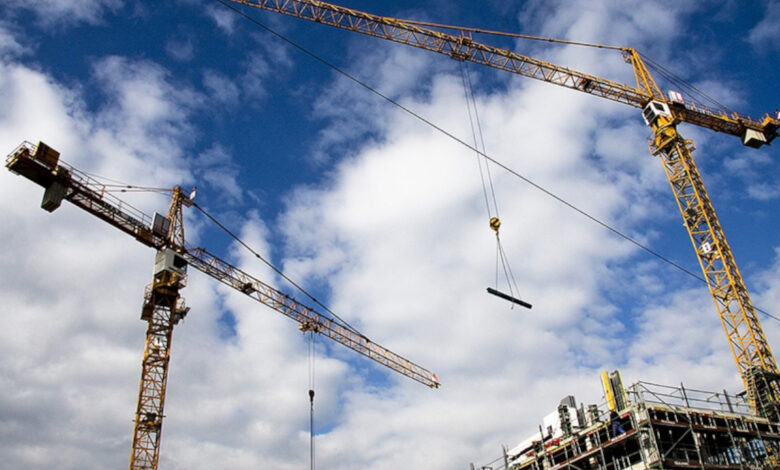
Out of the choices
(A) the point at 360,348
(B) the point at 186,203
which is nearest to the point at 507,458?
(A) the point at 360,348

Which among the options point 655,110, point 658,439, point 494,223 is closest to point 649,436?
point 658,439

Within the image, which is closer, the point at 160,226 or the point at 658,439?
the point at 658,439

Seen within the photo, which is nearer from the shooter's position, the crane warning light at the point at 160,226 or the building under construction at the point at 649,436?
the building under construction at the point at 649,436

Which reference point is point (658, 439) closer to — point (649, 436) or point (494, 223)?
point (649, 436)

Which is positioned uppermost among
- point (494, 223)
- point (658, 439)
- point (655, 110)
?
point (655, 110)

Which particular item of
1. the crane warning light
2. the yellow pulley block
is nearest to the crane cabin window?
the yellow pulley block

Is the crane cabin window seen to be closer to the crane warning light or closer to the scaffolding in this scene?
the scaffolding

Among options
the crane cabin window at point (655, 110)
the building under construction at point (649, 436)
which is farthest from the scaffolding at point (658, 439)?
the crane cabin window at point (655, 110)

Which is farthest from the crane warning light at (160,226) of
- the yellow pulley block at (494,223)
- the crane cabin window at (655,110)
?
the crane cabin window at (655,110)

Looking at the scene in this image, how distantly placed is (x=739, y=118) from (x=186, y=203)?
6339 centimetres

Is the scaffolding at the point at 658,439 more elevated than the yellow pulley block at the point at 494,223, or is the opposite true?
the yellow pulley block at the point at 494,223

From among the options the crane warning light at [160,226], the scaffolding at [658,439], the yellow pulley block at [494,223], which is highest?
the crane warning light at [160,226]

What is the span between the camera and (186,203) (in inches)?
2731

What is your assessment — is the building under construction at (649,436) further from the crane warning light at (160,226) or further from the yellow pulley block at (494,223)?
the crane warning light at (160,226)
